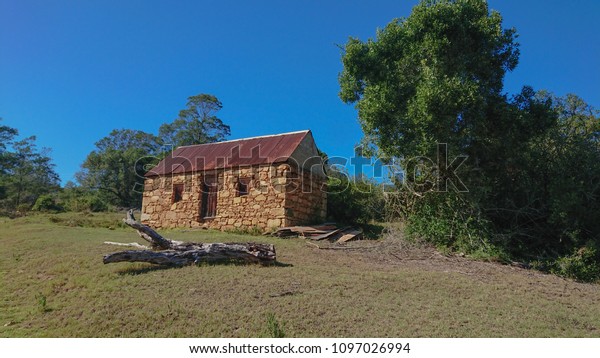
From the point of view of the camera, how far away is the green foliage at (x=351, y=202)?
1845 centimetres

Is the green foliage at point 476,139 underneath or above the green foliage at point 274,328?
above

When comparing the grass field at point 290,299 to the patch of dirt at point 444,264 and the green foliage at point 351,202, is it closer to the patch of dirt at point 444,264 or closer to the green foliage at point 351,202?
the patch of dirt at point 444,264

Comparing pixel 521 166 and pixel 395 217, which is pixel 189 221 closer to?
pixel 395 217

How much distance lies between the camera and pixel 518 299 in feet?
25.4

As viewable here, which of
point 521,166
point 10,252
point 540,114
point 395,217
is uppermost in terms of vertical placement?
point 540,114

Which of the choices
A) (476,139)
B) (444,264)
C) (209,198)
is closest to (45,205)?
(209,198)

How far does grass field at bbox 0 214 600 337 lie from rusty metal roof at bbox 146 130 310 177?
6.88 m

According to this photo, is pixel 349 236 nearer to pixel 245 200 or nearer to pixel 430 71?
pixel 245 200

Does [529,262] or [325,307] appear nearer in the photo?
[325,307]

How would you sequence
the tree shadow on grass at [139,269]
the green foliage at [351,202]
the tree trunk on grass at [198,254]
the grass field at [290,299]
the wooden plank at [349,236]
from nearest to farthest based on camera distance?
the grass field at [290,299] < the tree shadow on grass at [139,269] < the tree trunk on grass at [198,254] < the wooden plank at [349,236] < the green foliage at [351,202]

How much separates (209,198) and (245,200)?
2071mm

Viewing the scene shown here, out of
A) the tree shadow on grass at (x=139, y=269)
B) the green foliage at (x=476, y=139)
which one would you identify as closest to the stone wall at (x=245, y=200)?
the green foliage at (x=476, y=139)
